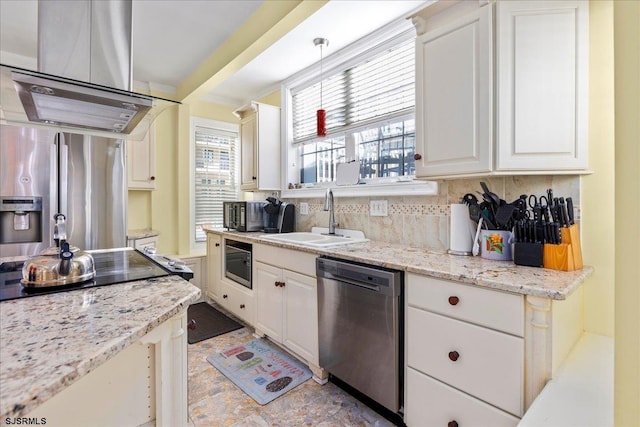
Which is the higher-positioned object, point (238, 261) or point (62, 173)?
point (62, 173)

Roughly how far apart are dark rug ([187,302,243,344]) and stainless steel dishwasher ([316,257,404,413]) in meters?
1.25

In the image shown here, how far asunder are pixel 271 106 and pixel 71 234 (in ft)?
7.13

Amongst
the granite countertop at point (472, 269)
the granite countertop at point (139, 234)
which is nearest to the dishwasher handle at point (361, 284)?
the granite countertop at point (472, 269)

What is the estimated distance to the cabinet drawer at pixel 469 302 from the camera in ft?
3.71

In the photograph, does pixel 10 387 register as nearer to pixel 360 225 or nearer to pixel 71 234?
pixel 360 225

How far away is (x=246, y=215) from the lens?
304 cm

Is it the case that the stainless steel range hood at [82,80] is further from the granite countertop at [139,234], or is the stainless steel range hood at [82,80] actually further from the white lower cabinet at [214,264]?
the white lower cabinet at [214,264]

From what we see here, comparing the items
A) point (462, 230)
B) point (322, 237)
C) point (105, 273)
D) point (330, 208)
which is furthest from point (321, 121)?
point (105, 273)

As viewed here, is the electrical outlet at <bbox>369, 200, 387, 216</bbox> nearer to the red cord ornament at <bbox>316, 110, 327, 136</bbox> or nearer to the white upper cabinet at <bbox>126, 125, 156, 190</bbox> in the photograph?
the red cord ornament at <bbox>316, 110, 327, 136</bbox>

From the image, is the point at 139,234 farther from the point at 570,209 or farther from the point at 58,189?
the point at 570,209

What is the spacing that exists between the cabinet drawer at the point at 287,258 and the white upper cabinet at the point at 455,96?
35.3 inches

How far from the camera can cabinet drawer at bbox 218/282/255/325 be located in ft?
8.79

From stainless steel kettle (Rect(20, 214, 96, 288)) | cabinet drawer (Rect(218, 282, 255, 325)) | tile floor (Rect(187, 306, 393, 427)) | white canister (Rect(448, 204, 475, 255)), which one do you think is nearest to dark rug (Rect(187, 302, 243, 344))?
cabinet drawer (Rect(218, 282, 255, 325))

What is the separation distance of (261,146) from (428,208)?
1955 mm
